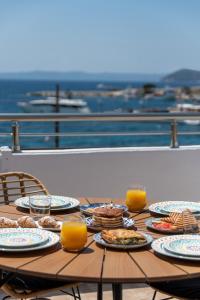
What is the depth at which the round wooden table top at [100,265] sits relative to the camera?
1774 mm

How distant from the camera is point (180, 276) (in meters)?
1.80

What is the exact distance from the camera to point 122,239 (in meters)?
2.03

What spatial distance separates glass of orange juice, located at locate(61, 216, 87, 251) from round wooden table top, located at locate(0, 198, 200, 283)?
3cm

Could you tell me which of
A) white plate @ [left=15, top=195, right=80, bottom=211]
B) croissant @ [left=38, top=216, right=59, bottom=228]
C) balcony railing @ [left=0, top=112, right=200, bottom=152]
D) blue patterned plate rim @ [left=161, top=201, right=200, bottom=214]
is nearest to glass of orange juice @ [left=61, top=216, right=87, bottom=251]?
croissant @ [left=38, top=216, right=59, bottom=228]

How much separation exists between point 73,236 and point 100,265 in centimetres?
18

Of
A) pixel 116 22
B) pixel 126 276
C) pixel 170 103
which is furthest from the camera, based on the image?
pixel 170 103

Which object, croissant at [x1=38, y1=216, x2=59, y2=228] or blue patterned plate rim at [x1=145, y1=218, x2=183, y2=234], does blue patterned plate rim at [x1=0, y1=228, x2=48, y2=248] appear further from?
blue patterned plate rim at [x1=145, y1=218, x2=183, y2=234]

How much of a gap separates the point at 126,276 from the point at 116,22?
1555 inches

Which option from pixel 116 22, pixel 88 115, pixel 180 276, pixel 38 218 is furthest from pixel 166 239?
pixel 116 22

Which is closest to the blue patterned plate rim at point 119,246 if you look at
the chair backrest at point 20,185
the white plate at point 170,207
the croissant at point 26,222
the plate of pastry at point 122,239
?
the plate of pastry at point 122,239

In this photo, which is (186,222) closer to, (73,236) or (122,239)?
(122,239)

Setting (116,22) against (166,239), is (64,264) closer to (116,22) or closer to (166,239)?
(166,239)

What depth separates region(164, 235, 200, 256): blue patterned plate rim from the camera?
1949 mm

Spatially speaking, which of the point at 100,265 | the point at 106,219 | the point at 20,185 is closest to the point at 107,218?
the point at 106,219
